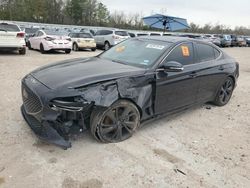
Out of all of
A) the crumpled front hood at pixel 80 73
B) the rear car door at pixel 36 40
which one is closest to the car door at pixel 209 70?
the crumpled front hood at pixel 80 73

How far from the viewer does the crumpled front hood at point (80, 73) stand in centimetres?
352

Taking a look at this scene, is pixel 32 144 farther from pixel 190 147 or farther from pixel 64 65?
pixel 190 147

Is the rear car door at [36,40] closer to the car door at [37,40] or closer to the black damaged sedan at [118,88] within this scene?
the car door at [37,40]

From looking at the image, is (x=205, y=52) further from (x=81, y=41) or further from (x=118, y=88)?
(x=81, y=41)

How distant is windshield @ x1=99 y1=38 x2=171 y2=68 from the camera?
4344mm

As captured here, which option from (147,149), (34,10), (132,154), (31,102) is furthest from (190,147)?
(34,10)

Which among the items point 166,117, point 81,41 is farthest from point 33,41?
point 166,117

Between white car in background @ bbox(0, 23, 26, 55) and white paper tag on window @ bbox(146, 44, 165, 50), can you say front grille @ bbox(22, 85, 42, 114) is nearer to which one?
white paper tag on window @ bbox(146, 44, 165, 50)

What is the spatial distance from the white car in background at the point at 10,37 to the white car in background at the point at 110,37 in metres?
7.78

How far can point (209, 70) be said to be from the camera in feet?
17.2

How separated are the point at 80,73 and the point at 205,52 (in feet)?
9.16

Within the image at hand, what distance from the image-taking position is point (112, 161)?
344 centimetres

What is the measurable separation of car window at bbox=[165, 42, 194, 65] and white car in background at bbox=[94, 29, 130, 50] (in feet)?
47.8

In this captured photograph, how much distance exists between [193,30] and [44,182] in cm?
5947
